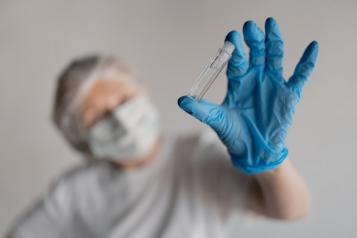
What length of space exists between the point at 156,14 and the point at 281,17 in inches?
25.9

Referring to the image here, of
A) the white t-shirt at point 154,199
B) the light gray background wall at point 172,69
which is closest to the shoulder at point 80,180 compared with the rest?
the white t-shirt at point 154,199

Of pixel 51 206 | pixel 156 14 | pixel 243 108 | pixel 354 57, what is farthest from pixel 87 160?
pixel 354 57

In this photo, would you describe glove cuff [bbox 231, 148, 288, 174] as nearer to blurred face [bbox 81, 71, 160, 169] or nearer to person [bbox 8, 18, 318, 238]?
person [bbox 8, 18, 318, 238]

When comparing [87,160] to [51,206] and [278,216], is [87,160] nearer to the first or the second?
[51,206]

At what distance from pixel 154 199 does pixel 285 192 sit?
45 centimetres

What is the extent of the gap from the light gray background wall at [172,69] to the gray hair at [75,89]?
0.19 m

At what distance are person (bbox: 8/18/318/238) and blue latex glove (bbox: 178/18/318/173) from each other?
0.12 m

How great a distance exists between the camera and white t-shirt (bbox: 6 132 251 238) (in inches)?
42.4

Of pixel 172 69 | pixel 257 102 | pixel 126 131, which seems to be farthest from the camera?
pixel 172 69

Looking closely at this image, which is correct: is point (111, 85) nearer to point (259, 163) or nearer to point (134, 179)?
point (134, 179)

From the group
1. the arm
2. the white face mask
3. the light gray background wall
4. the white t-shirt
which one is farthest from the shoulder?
the arm

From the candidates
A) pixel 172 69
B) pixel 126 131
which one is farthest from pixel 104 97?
pixel 172 69

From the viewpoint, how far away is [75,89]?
1.14 metres

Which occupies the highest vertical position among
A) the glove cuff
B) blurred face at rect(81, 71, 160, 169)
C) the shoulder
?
blurred face at rect(81, 71, 160, 169)
